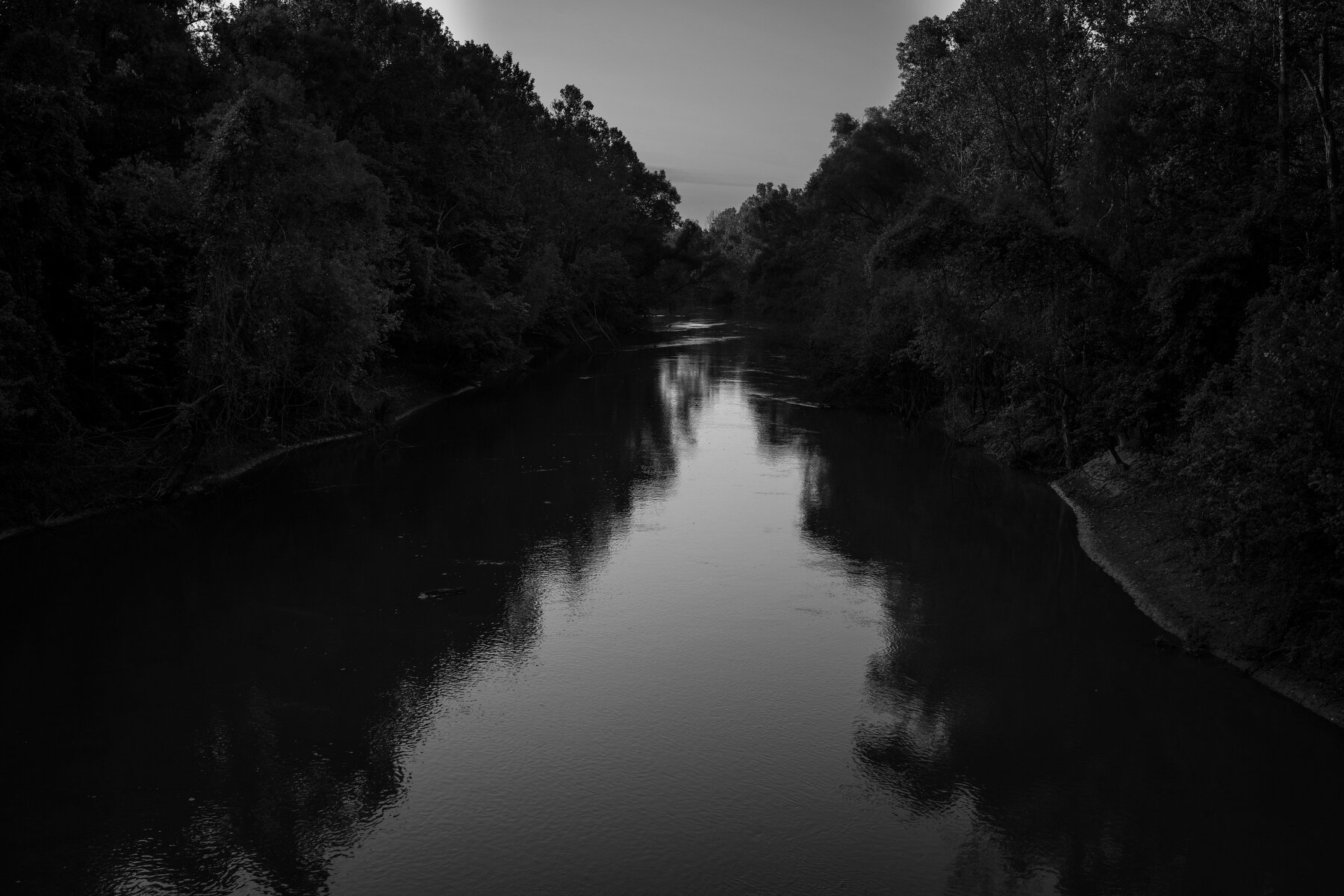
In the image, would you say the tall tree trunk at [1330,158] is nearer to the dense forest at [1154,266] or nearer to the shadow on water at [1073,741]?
the dense forest at [1154,266]

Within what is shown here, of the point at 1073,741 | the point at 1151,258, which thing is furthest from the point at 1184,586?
the point at 1151,258

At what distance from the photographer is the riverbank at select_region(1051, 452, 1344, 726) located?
1507cm

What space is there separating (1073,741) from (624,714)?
6191mm

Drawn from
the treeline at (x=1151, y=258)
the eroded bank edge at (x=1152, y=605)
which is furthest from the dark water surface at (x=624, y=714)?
the treeline at (x=1151, y=258)

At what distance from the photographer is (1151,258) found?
23953mm

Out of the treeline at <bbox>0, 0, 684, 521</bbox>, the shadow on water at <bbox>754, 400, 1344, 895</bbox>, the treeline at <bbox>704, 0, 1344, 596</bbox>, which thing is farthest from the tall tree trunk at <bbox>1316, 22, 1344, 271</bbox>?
the treeline at <bbox>0, 0, 684, 521</bbox>

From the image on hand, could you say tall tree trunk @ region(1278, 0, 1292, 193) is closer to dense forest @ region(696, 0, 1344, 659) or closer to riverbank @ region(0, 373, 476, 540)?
dense forest @ region(696, 0, 1344, 659)

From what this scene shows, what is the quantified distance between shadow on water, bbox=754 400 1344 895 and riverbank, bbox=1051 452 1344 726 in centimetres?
36

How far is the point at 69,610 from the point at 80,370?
889 cm

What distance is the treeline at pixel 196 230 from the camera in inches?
903

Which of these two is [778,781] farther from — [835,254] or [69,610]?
[835,254]

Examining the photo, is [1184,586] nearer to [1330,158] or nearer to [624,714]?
[1330,158]

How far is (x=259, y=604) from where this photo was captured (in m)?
19.4

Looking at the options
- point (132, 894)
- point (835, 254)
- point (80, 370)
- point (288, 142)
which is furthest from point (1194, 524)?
point (835, 254)
